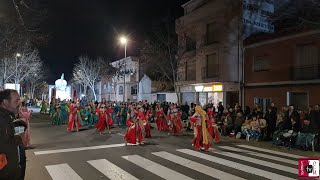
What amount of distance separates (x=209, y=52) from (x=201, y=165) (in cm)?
2184

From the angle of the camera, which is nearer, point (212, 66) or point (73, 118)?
point (73, 118)

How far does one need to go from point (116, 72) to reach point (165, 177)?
148ft

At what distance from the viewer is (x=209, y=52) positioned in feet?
99.5

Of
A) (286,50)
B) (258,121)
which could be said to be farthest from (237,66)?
(258,121)

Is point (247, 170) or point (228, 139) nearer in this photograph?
point (247, 170)

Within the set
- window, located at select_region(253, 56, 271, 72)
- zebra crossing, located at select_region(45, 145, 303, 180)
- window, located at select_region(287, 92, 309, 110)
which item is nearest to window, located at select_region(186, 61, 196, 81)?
window, located at select_region(253, 56, 271, 72)

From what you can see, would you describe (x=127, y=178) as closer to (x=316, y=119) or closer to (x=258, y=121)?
(x=316, y=119)

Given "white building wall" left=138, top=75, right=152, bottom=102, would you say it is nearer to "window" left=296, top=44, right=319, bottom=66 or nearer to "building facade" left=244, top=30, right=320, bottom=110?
"building facade" left=244, top=30, right=320, bottom=110

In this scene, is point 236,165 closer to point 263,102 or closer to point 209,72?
point 263,102

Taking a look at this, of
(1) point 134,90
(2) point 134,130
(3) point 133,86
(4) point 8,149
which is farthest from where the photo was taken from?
(3) point 133,86

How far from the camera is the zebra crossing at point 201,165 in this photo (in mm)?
8242

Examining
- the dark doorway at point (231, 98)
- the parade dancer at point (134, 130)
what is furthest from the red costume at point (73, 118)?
the dark doorway at point (231, 98)

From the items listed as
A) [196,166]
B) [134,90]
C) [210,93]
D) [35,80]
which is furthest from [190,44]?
[35,80]

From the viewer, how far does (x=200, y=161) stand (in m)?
10.1
